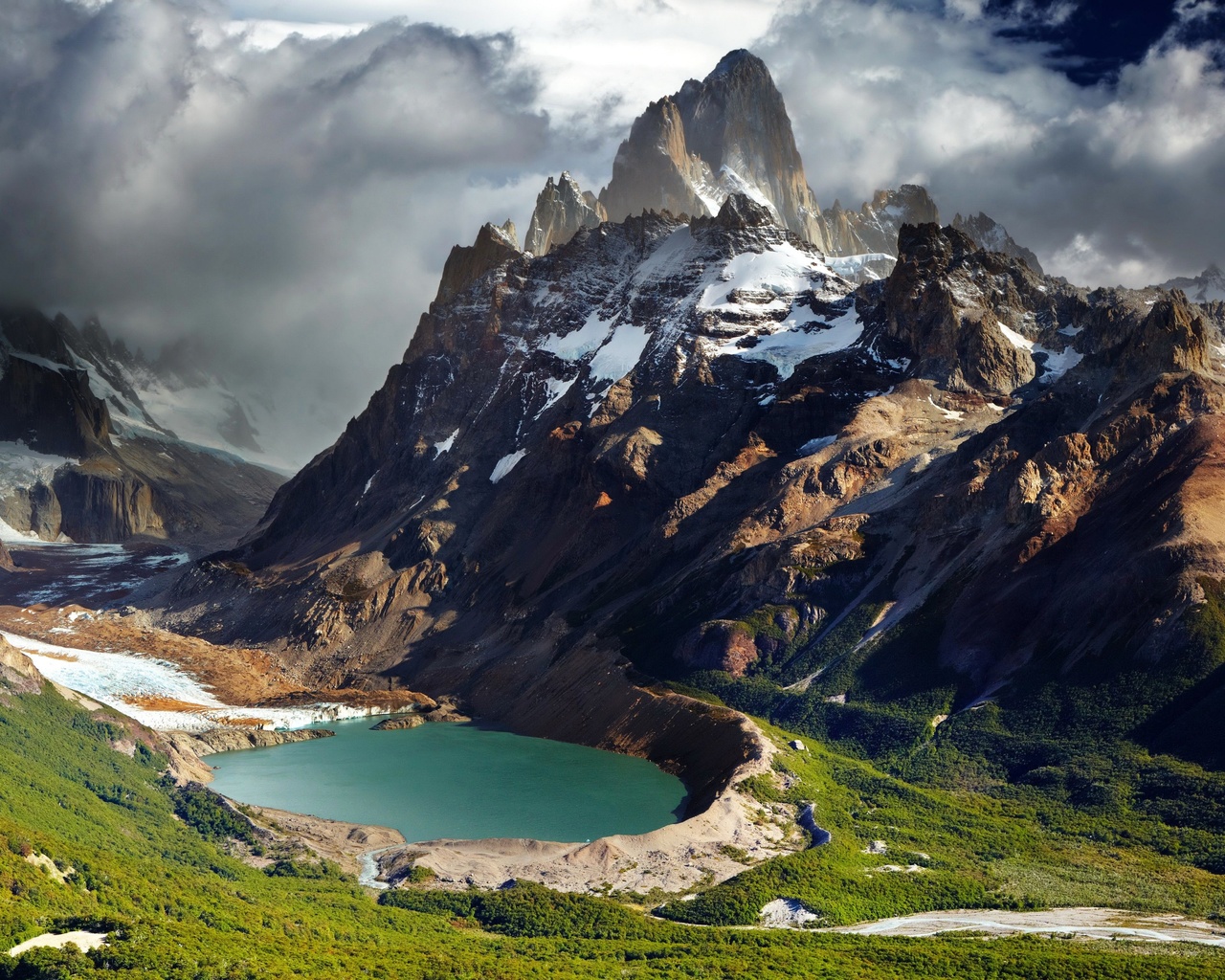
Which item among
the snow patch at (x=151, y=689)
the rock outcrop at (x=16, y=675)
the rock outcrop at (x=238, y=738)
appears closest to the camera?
the rock outcrop at (x=16, y=675)

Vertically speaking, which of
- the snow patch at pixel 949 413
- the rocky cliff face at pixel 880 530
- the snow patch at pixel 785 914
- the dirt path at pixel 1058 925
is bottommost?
the snow patch at pixel 785 914

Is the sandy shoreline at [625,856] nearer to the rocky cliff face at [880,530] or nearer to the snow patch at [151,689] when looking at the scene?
the rocky cliff face at [880,530]

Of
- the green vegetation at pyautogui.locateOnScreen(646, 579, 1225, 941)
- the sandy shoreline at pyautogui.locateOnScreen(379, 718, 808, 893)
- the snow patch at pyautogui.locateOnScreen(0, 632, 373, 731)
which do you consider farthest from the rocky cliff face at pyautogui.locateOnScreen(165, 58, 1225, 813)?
the snow patch at pyautogui.locateOnScreen(0, 632, 373, 731)

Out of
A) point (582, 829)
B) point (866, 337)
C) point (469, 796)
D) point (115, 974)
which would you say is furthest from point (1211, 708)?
point (866, 337)

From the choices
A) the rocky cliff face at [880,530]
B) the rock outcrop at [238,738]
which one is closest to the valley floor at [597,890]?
the rocky cliff face at [880,530]

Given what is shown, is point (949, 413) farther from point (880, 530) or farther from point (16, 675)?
point (16, 675)

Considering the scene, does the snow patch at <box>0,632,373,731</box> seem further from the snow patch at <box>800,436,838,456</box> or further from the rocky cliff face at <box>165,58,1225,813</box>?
the snow patch at <box>800,436,838,456</box>
